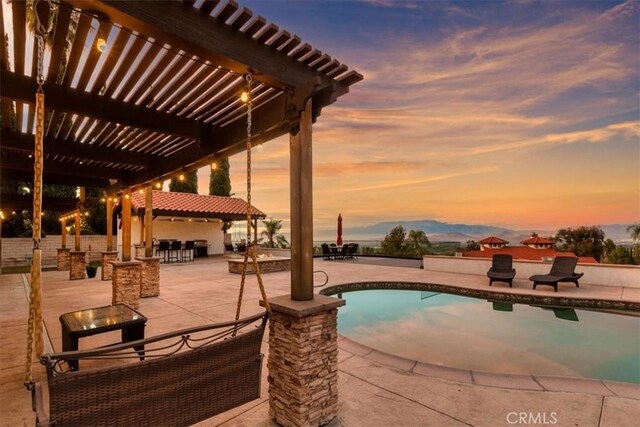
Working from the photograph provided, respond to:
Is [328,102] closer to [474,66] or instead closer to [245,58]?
[245,58]

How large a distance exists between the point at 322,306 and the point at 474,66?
13.0 m

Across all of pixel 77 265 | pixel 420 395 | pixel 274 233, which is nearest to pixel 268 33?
pixel 420 395

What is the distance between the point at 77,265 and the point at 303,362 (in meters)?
12.4

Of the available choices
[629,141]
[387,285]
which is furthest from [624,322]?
[629,141]

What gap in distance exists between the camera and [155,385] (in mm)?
1982

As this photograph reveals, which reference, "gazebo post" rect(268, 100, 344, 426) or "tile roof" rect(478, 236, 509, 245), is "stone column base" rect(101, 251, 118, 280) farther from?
"tile roof" rect(478, 236, 509, 245)

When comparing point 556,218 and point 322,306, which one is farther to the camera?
point 556,218

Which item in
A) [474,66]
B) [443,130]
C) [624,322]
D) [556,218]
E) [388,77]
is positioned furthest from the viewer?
[556,218]

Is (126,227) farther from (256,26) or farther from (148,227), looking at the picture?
(256,26)

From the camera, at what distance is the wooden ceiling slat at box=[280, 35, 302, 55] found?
2.72 m

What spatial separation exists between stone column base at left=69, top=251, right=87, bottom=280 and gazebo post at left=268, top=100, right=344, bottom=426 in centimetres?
1189

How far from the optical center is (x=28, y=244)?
1712cm

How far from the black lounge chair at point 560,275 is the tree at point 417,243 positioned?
11.4 metres

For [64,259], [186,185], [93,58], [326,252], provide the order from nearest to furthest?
[93,58], [64,259], [326,252], [186,185]
